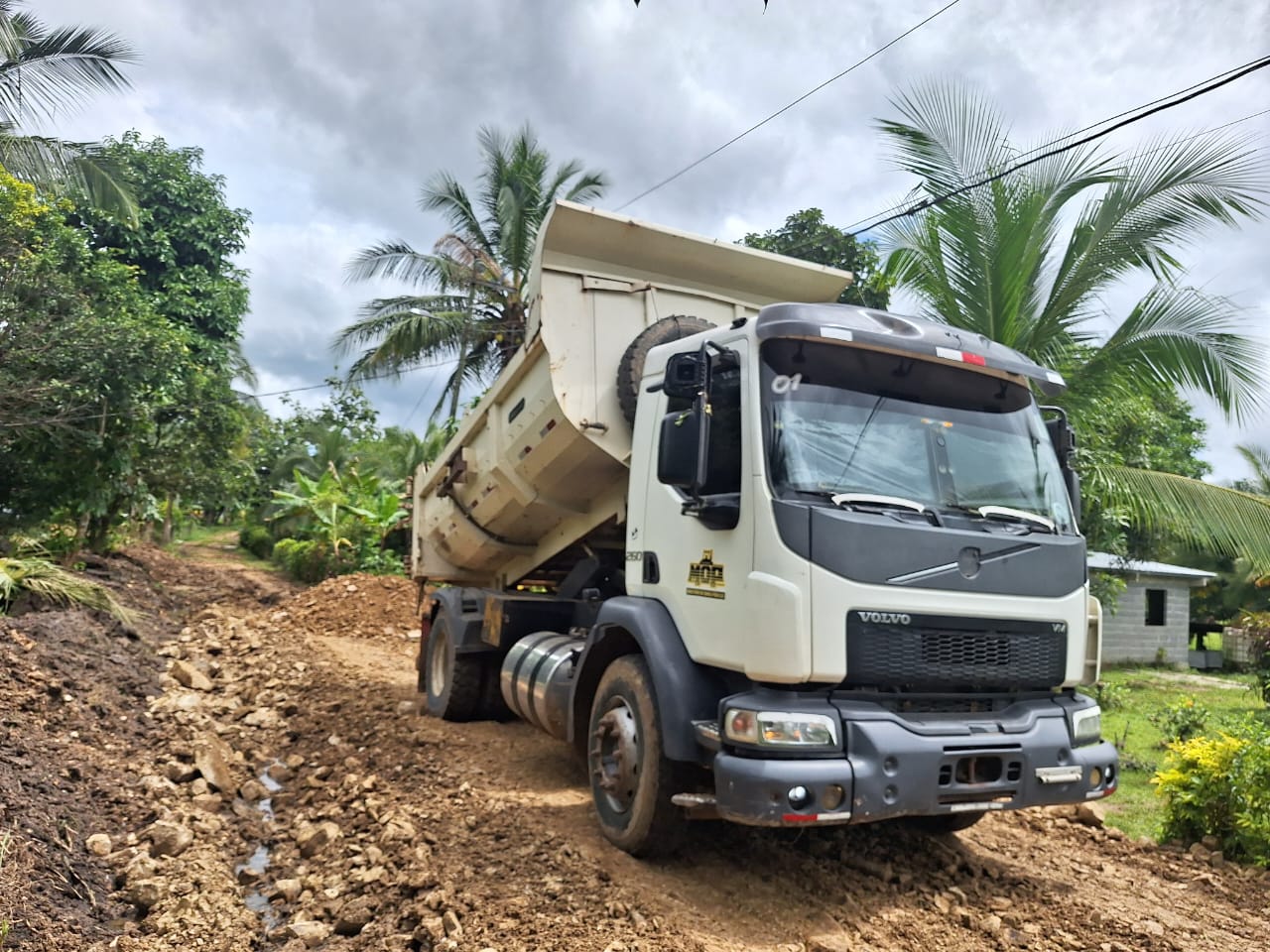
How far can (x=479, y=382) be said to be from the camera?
20797 millimetres

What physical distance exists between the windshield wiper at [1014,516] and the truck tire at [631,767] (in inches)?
68.9

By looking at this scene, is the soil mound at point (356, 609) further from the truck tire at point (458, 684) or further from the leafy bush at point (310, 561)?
the truck tire at point (458, 684)

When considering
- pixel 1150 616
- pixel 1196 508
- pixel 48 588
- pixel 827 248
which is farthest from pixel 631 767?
pixel 1150 616

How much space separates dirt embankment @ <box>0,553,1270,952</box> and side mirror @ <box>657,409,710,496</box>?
184 centimetres

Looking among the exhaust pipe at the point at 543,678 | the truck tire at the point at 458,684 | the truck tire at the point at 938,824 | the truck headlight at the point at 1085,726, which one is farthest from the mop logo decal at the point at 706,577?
the truck tire at the point at 458,684

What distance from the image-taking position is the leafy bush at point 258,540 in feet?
95.3

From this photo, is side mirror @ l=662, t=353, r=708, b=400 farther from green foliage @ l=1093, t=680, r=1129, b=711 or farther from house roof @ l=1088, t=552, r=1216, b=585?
house roof @ l=1088, t=552, r=1216, b=585

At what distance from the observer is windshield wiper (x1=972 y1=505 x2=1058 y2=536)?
4352mm

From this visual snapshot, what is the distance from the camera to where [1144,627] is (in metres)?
19.5

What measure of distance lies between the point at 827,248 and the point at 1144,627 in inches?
403

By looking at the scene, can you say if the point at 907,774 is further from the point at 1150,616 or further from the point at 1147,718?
the point at 1150,616

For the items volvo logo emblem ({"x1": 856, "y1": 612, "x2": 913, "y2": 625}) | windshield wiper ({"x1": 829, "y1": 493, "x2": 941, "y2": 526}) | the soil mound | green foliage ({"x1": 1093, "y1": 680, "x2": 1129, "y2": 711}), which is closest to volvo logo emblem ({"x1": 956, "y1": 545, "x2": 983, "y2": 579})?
windshield wiper ({"x1": 829, "y1": 493, "x2": 941, "y2": 526})

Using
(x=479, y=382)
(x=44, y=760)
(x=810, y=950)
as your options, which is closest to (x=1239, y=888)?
(x=810, y=950)

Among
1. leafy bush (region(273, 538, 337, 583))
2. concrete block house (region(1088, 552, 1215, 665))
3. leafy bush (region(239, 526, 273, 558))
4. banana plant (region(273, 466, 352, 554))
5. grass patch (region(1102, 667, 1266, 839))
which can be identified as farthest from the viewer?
leafy bush (region(239, 526, 273, 558))
